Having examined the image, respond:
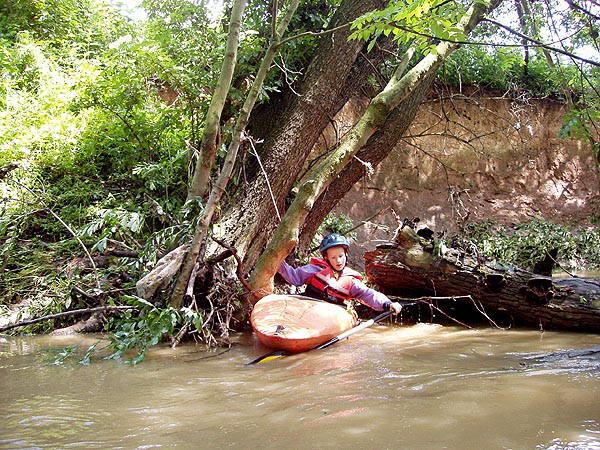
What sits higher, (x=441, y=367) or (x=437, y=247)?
(x=437, y=247)

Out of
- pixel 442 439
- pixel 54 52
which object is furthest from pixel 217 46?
pixel 442 439

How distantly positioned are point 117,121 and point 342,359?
4943 millimetres

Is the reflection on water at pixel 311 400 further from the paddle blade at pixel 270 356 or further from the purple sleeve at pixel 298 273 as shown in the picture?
the purple sleeve at pixel 298 273

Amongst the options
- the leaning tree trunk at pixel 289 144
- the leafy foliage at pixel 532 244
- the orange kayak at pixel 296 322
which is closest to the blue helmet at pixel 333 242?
the leaning tree trunk at pixel 289 144

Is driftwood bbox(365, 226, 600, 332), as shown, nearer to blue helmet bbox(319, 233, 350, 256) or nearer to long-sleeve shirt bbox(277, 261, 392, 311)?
long-sleeve shirt bbox(277, 261, 392, 311)

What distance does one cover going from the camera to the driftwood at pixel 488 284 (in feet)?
15.3

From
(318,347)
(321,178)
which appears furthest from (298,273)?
(318,347)

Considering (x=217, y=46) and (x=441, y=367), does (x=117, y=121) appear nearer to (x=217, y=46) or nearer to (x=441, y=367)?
(x=217, y=46)

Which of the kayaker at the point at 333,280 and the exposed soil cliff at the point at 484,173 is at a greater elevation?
the exposed soil cliff at the point at 484,173

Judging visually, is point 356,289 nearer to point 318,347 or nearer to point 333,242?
point 333,242

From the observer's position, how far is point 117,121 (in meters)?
6.88

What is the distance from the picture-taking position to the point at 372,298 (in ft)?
17.0

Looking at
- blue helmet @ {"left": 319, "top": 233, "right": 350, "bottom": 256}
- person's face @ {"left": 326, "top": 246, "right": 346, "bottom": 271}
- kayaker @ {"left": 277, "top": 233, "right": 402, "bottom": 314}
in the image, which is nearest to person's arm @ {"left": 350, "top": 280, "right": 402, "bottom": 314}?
kayaker @ {"left": 277, "top": 233, "right": 402, "bottom": 314}

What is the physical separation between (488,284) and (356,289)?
4.49 feet
